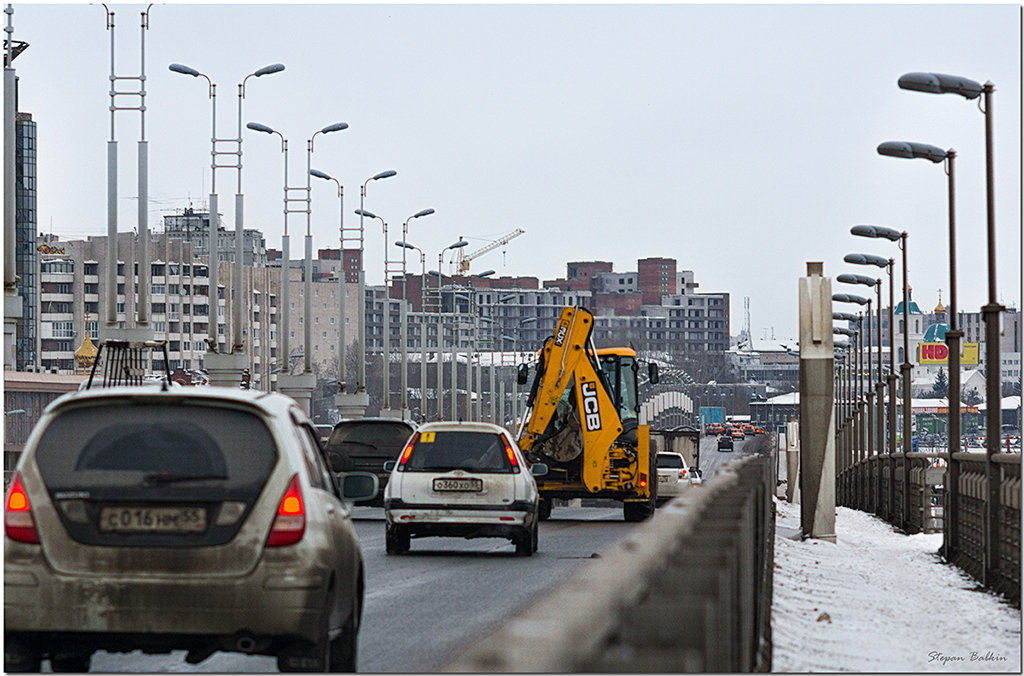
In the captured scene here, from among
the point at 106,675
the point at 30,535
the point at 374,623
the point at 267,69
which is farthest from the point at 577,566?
the point at 267,69

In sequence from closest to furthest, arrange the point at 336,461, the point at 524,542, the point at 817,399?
the point at 524,542 → the point at 817,399 → the point at 336,461

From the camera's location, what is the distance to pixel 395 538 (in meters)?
21.5

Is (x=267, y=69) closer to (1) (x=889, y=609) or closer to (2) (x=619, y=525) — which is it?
(2) (x=619, y=525)

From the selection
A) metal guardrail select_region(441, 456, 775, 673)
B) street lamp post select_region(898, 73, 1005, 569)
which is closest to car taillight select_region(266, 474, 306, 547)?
metal guardrail select_region(441, 456, 775, 673)

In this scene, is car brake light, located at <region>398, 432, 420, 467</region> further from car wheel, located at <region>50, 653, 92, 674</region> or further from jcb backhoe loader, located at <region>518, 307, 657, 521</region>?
jcb backhoe loader, located at <region>518, 307, 657, 521</region>

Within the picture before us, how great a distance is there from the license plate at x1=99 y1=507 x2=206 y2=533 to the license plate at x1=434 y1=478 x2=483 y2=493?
41.0 ft

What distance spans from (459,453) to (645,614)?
17086mm

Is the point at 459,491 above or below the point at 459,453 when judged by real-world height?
below

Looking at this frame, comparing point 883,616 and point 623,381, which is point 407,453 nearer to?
point 883,616

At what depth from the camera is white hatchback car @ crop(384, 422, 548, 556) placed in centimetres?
2120

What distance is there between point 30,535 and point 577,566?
1217 centimetres

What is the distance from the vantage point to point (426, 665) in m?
11.0

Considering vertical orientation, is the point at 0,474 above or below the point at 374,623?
above

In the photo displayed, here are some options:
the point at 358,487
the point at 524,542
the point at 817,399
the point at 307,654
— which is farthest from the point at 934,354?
the point at 307,654
